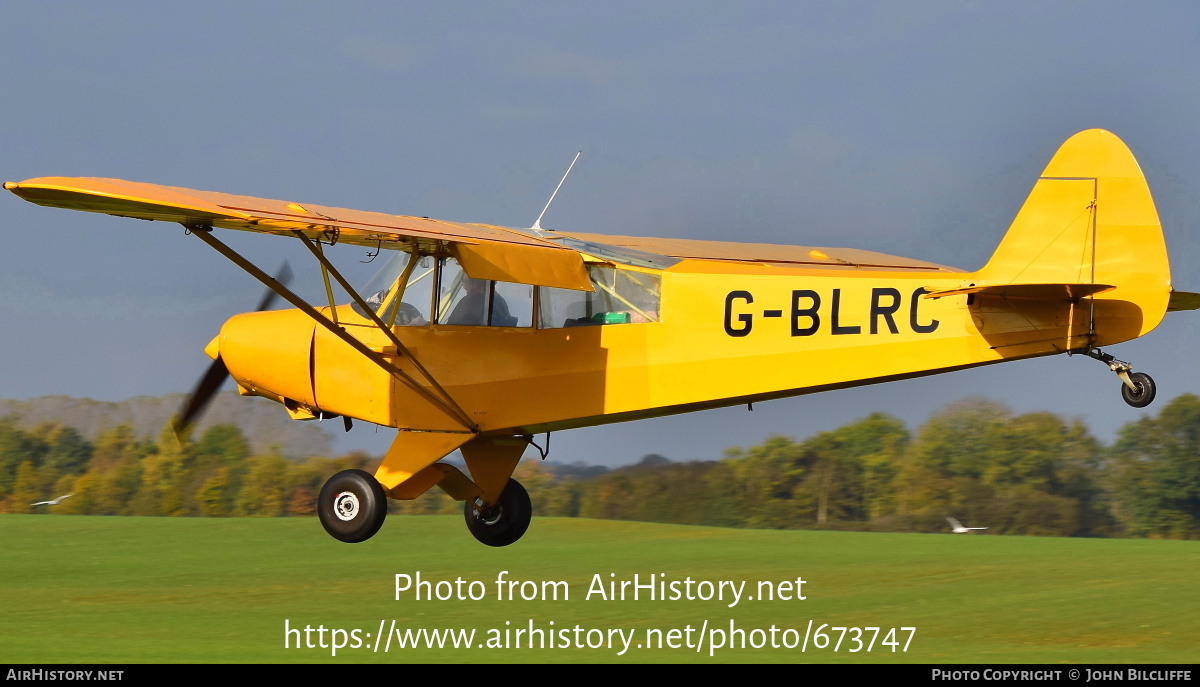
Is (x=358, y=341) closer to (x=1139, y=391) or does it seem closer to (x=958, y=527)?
(x=1139, y=391)

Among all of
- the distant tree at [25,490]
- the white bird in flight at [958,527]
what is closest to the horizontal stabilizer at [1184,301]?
the white bird in flight at [958,527]

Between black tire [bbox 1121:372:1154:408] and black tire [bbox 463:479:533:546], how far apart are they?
17.1 feet

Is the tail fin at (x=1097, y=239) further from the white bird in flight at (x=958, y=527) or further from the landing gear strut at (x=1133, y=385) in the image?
the white bird in flight at (x=958, y=527)

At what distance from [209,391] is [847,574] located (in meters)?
10.1

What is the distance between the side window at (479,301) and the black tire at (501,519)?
197cm

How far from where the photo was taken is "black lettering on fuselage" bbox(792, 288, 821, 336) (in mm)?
9859

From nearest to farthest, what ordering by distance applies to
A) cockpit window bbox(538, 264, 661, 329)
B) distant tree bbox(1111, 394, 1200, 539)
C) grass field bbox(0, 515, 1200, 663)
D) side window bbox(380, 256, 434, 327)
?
cockpit window bbox(538, 264, 661, 329) → side window bbox(380, 256, 434, 327) → grass field bbox(0, 515, 1200, 663) → distant tree bbox(1111, 394, 1200, 539)

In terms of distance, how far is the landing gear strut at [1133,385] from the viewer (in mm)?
9242

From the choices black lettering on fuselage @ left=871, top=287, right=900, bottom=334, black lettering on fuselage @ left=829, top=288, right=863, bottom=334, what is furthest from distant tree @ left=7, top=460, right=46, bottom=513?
black lettering on fuselage @ left=871, top=287, right=900, bottom=334

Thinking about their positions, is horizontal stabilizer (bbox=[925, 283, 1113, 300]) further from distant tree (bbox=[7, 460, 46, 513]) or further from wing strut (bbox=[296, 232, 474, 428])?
distant tree (bbox=[7, 460, 46, 513])

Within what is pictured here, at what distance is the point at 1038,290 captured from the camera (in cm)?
919

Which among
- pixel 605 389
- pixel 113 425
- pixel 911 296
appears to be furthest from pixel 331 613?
pixel 113 425

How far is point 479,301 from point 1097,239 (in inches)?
184

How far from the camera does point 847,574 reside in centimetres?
1869
